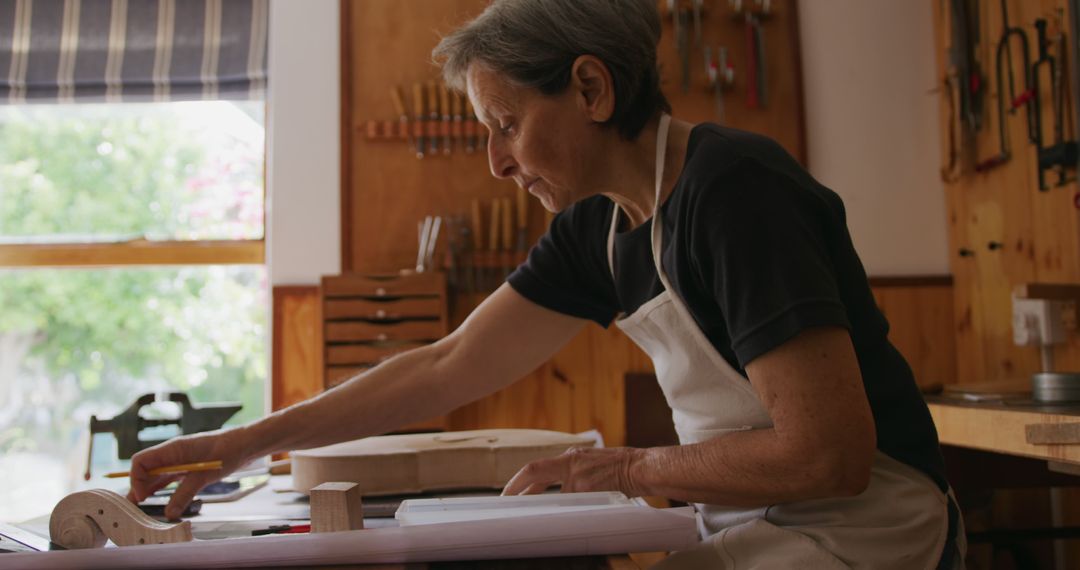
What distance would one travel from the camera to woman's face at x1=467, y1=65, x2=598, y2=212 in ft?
4.67

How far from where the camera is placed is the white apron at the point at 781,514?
114 centimetres

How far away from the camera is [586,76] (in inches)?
55.0

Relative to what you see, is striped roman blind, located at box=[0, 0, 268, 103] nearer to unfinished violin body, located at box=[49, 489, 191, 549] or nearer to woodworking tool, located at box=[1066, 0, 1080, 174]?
woodworking tool, located at box=[1066, 0, 1080, 174]

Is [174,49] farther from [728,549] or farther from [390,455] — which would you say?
[728,549]

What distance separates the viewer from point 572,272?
1.71 m

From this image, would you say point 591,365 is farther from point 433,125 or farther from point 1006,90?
point 1006,90

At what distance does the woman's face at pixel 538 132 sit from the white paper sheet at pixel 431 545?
2.19ft

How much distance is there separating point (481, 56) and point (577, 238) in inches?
15.5

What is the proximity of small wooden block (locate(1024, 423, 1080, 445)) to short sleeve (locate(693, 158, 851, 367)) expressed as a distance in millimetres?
772

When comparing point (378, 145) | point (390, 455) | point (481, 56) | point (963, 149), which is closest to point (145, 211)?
point (378, 145)

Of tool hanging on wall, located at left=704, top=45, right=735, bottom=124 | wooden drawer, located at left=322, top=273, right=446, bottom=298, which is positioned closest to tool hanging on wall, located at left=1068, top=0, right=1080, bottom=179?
tool hanging on wall, located at left=704, top=45, right=735, bottom=124

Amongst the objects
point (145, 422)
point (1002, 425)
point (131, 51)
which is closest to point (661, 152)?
point (1002, 425)

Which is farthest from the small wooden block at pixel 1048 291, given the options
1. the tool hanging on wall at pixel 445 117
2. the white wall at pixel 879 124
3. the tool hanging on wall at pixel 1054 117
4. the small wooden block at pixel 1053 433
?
the tool hanging on wall at pixel 445 117

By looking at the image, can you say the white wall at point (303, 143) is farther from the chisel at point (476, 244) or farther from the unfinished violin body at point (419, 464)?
the unfinished violin body at point (419, 464)
